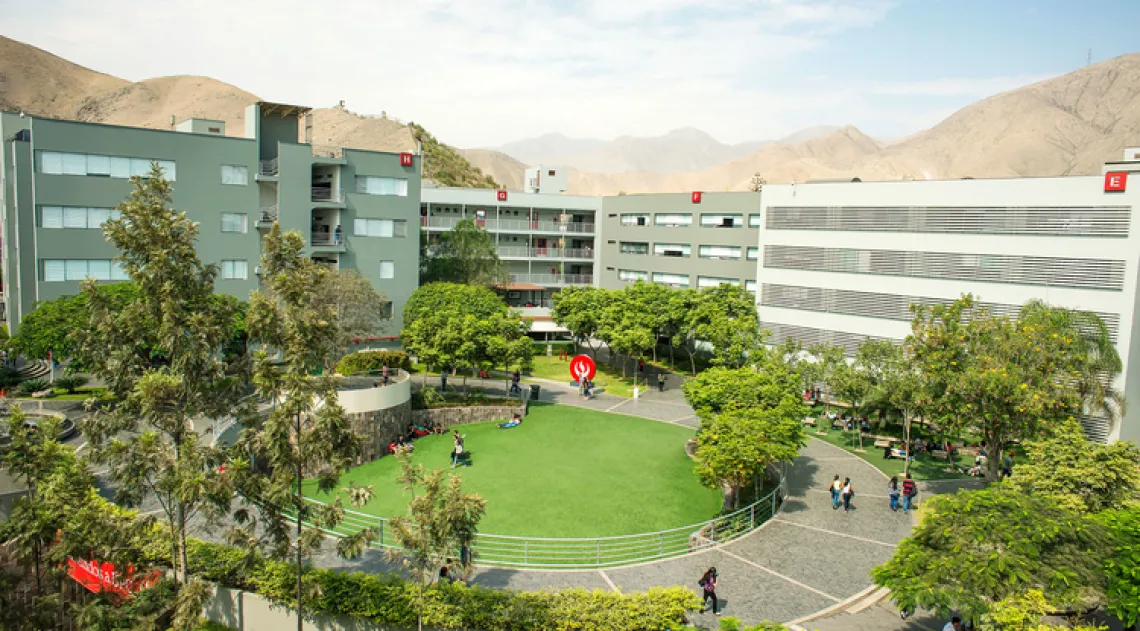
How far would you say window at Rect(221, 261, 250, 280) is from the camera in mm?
44500

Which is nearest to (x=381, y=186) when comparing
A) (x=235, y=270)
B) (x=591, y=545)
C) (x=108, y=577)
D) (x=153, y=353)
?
(x=235, y=270)

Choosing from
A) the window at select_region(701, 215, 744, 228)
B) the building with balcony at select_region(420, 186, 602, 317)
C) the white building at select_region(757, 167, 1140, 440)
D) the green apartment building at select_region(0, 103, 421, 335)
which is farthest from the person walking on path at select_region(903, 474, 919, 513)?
the building with balcony at select_region(420, 186, 602, 317)

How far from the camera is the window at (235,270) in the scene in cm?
4450

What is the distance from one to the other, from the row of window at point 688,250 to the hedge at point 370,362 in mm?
25403

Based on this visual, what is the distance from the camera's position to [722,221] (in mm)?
54938

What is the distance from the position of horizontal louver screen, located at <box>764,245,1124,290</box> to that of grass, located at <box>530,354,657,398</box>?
12.2 m

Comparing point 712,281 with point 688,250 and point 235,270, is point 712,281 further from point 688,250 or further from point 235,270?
point 235,270

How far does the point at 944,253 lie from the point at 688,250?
21.2 meters

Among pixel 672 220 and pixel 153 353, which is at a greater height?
pixel 672 220

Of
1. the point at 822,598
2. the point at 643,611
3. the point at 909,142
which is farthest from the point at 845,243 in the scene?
the point at 909,142

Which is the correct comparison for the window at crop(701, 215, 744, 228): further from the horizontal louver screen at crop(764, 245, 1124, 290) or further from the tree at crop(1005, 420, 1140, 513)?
the tree at crop(1005, 420, 1140, 513)

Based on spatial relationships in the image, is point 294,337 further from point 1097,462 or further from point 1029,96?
point 1029,96

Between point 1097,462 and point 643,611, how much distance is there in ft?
46.4

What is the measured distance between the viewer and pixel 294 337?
49.2 feet
